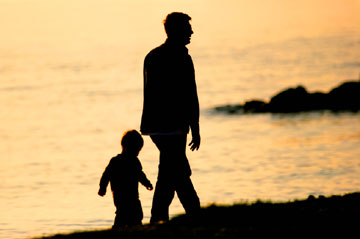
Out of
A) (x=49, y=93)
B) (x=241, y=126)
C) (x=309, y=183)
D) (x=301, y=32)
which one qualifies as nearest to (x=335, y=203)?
(x=309, y=183)

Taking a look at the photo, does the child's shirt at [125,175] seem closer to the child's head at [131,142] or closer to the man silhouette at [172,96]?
the child's head at [131,142]

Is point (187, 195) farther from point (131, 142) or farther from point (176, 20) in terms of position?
point (176, 20)

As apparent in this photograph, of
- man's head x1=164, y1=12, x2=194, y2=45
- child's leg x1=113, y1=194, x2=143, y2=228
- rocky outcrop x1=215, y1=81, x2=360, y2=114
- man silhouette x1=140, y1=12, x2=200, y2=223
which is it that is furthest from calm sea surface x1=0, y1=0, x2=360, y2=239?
man's head x1=164, y1=12, x2=194, y2=45

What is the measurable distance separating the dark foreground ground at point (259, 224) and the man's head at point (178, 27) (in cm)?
181

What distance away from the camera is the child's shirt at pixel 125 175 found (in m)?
11.3

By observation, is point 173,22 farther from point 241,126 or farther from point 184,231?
point 241,126

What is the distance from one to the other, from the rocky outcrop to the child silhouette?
26.2 meters

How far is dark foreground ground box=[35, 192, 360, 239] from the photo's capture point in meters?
9.60

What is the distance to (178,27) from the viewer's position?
11008mm

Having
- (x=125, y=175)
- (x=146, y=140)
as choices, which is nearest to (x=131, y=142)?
(x=125, y=175)

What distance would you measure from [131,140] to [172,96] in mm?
666

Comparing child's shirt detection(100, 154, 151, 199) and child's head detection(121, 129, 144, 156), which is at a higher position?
child's head detection(121, 129, 144, 156)

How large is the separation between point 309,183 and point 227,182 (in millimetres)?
1644

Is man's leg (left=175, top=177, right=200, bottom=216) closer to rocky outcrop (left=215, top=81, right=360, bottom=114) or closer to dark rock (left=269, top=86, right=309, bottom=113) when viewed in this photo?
rocky outcrop (left=215, top=81, right=360, bottom=114)
